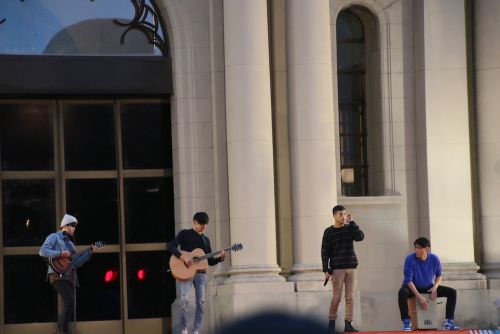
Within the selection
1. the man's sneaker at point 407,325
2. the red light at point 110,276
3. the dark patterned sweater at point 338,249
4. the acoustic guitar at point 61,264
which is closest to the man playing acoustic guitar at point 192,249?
the acoustic guitar at point 61,264

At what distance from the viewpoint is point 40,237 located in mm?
19578

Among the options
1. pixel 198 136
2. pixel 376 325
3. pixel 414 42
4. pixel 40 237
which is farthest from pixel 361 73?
pixel 40 237

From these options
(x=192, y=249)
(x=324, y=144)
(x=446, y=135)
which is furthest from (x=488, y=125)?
(x=192, y=249)

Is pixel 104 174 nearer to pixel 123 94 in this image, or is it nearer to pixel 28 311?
pixel 123 94

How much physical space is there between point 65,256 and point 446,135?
7.18 meters

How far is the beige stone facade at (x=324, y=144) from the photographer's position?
18.6 m

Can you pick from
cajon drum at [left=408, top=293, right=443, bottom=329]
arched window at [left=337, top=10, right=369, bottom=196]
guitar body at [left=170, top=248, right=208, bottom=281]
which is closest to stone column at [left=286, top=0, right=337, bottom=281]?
arched window at [left=337, top=10, right=369, bottom=196]

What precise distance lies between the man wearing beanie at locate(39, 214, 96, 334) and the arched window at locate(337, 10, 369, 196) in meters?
6.21

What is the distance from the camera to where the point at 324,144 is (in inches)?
734

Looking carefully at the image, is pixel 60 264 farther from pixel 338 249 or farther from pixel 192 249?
pixel 338 249

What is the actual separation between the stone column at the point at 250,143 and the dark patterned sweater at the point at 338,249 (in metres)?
2.23

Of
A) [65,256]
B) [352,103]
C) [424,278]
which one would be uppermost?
[352,103]

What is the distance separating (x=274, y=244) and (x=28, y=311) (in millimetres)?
4463

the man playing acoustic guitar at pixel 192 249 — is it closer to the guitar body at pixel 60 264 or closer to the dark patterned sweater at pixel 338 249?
the guitar body at pixel 60 264
